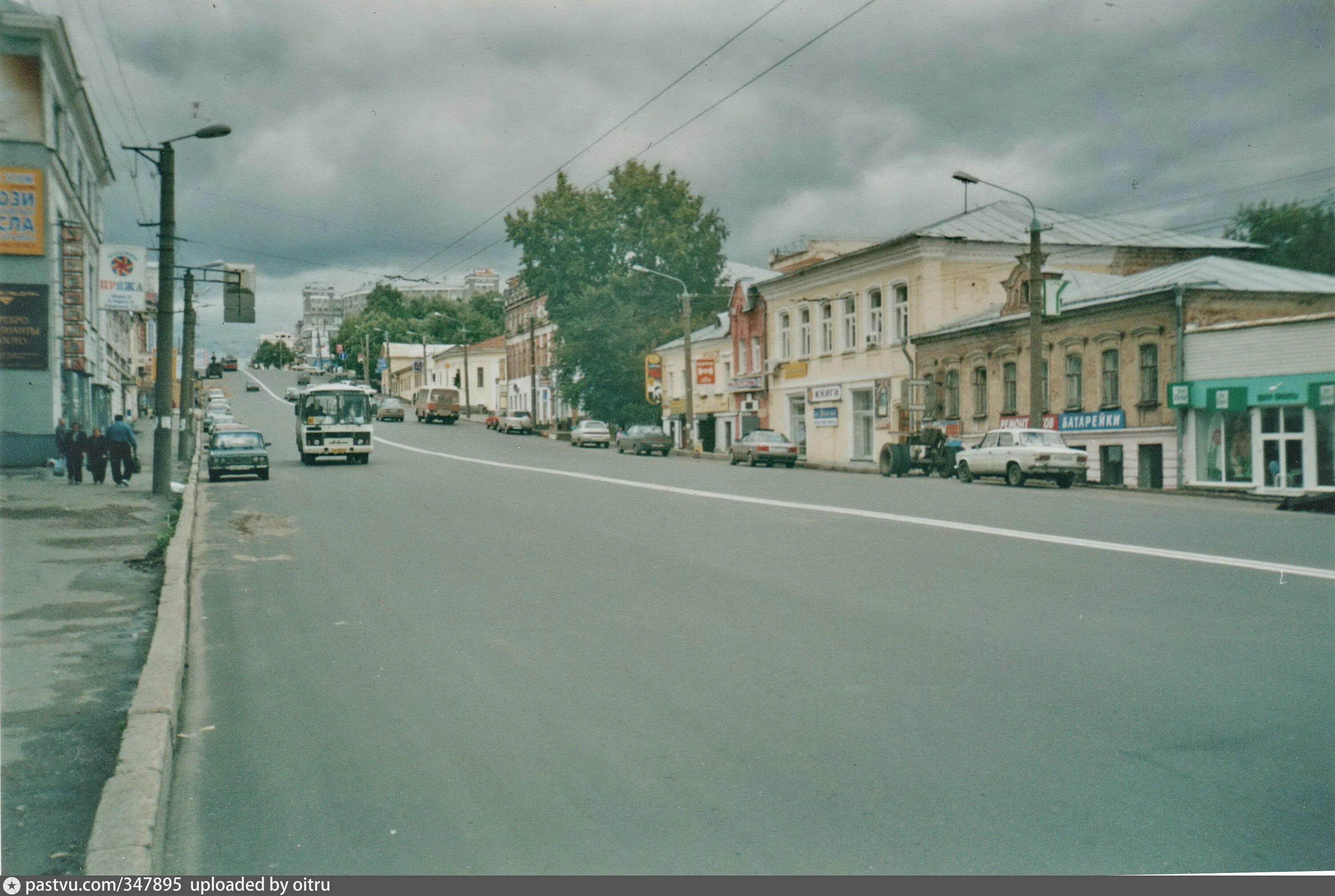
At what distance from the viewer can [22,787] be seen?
484cm

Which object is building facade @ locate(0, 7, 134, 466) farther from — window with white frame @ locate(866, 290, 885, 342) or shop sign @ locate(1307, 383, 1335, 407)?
shop sign @ locate(1307, 383, 1335, 407)

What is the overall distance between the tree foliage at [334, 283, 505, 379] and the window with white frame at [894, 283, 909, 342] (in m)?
95.2

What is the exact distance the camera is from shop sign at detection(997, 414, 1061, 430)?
3422 centimetres

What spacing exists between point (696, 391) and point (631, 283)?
8419 millimetres

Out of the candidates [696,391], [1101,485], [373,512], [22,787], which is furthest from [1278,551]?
[696,391]

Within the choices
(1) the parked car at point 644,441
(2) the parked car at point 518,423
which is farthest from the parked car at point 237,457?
(2) the parked car at point 518,423

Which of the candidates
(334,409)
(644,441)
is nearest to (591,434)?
(644,441)

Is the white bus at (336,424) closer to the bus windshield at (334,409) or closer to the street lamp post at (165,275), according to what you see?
the bus windshield at (334,409)

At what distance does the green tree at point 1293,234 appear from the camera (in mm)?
45250

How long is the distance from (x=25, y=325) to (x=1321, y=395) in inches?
1250

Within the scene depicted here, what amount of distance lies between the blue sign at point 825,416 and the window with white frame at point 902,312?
540 cm

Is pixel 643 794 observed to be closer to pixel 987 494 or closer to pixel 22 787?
pixel 22 787

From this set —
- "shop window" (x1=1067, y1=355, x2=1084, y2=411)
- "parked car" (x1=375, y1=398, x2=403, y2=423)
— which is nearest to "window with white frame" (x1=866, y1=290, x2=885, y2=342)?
"shop window" (x1=1067, y1=355, x2=1084, y2=411)
